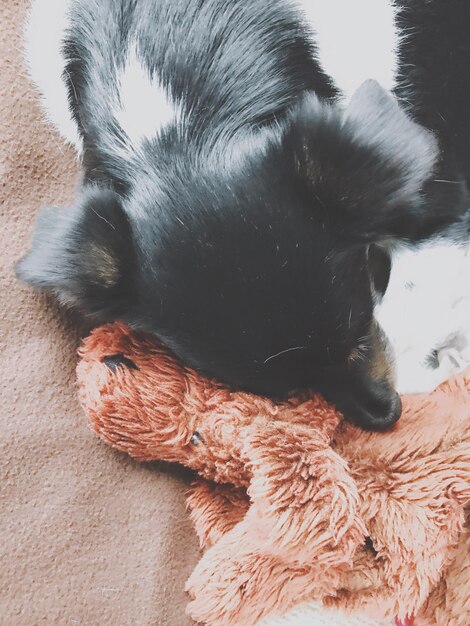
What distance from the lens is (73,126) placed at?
1.36 meters

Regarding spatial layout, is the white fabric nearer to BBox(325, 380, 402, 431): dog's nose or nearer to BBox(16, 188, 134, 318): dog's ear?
BBox(325, 380, 402, 431): dog's nose

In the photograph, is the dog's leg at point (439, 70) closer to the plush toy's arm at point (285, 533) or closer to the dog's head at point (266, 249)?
the dog's head at point (266, 249)

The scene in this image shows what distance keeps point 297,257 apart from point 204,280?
0.14 metres

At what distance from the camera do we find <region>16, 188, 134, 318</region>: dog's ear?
114cm

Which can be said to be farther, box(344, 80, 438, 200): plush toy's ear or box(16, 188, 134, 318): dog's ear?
box(16, 188, 134, 318): dog's ear

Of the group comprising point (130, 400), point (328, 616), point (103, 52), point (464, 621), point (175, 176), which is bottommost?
point (328, 616)

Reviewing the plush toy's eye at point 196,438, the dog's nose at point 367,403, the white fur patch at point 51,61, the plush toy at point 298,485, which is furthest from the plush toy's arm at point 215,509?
the white fur patch at point 51,61

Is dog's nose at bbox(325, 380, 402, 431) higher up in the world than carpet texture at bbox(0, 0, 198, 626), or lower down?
higher up

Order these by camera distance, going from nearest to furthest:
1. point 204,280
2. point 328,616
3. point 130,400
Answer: point 204,280
point 130,400
point 328,616

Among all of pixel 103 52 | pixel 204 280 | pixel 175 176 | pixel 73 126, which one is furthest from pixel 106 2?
pixel 204 280

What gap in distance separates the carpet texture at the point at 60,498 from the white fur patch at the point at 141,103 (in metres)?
0.28

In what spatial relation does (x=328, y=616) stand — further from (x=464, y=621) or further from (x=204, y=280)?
(x=204, y=280)

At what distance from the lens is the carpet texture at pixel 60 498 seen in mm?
1199

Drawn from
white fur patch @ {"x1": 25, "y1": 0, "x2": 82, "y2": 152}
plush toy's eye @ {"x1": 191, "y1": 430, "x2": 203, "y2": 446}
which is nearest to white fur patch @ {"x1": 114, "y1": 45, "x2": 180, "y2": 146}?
white fur patch @ {"x1": 25, "y1": 0, "x2": 82, "y2": 152}
